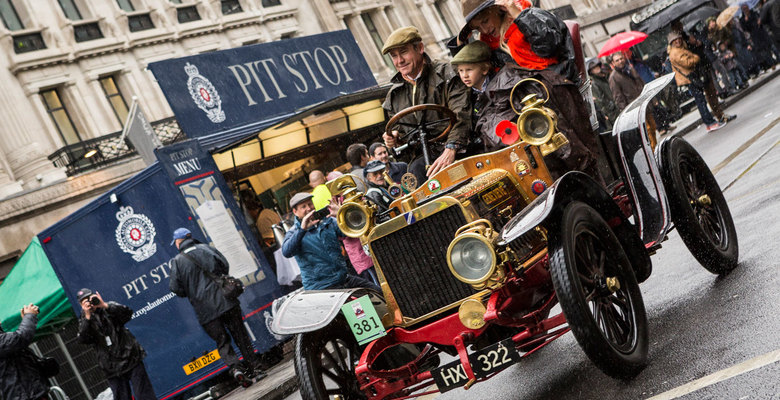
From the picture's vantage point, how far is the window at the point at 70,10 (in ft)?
82.9

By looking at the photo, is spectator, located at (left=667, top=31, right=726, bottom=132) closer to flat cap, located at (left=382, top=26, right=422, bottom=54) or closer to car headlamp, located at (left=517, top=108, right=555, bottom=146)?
flat cap, located at (left=382, top=26, right=422, bottom=54)

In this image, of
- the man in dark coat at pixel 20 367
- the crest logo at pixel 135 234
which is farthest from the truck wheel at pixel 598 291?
the crest logo at pixel 135 234

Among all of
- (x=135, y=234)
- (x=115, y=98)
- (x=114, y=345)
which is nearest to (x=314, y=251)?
(x=114, y=345)

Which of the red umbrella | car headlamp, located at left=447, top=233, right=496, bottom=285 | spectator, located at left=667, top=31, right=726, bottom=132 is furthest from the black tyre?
the red umbrella

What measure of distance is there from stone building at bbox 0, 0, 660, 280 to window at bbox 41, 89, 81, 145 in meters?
0.04

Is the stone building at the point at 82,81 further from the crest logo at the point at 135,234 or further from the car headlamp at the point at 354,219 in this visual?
the car headlamp at the point at 354,219

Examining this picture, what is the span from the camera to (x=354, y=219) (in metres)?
4.96

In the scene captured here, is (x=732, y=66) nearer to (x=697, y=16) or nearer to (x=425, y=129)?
(x=697, y=16)

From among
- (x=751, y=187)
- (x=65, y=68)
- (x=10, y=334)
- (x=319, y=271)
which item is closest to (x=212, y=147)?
(x=10, y=334)

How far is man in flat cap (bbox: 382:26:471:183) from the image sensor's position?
232 inches

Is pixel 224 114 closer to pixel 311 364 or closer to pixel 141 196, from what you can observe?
pixel 141 196

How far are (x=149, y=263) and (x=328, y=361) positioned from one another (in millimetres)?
6428

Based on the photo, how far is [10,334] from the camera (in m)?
8.91

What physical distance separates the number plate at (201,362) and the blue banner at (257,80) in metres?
3.58
